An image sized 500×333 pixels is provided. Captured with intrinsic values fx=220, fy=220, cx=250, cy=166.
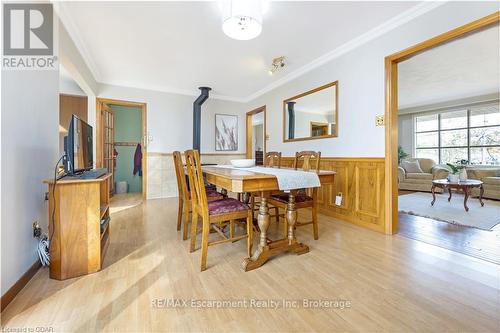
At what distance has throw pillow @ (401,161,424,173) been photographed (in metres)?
5.73

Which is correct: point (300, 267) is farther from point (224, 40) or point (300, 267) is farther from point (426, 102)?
point (426, 102)

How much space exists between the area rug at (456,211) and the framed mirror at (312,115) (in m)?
1.83

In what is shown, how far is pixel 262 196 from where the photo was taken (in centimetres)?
179

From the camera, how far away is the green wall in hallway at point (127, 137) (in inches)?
214

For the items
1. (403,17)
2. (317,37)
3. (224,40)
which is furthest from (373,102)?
(224,40)

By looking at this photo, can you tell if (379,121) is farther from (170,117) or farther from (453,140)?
(453,140)

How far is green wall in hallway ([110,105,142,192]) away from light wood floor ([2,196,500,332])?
3783mm

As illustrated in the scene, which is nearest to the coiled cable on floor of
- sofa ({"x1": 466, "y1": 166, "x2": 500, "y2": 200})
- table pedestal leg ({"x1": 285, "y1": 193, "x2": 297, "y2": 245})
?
table pedestal leg ({"x1": 285, "y1": 193, "x2": 297, "y2": 245})

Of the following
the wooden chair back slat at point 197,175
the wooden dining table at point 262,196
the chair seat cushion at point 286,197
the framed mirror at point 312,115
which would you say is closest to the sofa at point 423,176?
the framed mirror at point 312,115

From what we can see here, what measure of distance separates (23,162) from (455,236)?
3939 mm

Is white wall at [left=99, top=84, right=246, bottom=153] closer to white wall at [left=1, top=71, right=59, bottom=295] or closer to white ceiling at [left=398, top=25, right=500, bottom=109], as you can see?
white wall at [left=1, top=71, right=59, bottom=295]

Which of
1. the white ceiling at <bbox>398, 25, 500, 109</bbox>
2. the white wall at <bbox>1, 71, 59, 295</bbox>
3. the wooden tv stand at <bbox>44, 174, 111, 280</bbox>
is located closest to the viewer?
the white wall at <bbox>1, 71, 59, 295</bbox>

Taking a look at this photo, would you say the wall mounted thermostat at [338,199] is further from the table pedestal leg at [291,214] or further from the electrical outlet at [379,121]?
the table pedestal leg at [291,214]

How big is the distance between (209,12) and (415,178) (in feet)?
19.4
